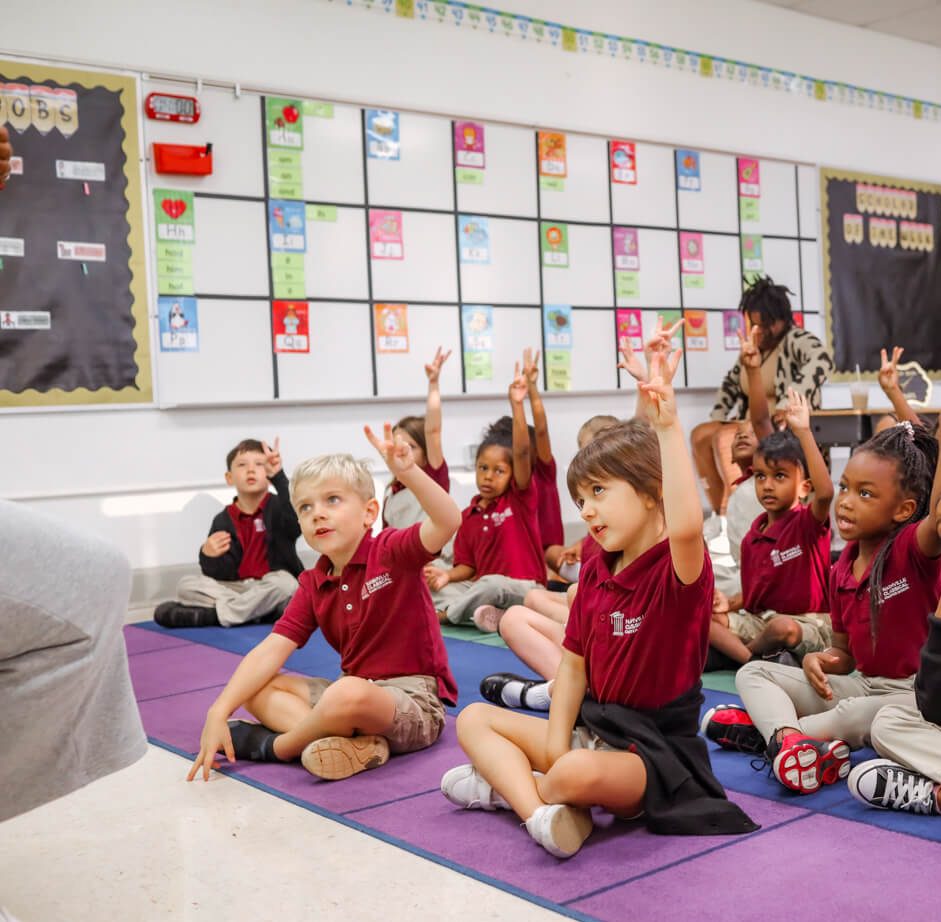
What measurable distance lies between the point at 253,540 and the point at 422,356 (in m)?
1.38

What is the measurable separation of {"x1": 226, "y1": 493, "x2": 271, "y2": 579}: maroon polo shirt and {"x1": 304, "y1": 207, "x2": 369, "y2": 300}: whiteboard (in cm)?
116

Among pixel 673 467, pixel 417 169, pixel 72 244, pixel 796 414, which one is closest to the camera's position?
pixel 673 467

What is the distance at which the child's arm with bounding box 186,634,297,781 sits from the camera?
2246mm

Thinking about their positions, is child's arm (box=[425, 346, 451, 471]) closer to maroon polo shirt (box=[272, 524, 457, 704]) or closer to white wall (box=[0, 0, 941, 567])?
white wall (box=[0, 0, 941, 567])

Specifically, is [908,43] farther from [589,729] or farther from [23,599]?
[23,599]

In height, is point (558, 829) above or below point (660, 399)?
below

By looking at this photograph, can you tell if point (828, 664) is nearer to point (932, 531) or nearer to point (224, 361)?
point (932, 531)

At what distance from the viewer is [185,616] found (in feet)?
13.5

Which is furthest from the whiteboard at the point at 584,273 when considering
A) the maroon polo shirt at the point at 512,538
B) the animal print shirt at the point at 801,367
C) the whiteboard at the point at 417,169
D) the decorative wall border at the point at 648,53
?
the maroon polo shirt at the point at 512,538

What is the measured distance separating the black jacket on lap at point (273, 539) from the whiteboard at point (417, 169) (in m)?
1.60

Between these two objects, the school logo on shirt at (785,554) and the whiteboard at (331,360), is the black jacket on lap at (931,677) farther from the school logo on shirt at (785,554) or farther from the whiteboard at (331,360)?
the whiteboard at (331,360)

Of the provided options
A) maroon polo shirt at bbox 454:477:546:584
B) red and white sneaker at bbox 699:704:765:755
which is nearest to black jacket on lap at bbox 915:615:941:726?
red and white sneaker at bbox 699:704:765:755

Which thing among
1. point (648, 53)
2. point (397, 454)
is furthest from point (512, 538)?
point (648, 53)

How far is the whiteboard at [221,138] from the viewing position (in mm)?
4684
